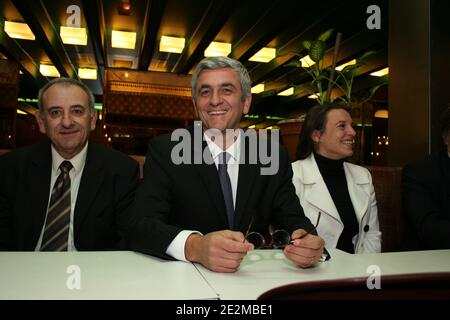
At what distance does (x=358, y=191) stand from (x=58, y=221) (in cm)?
174

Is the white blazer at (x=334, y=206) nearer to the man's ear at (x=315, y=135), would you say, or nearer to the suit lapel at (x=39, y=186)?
the man's ear at (x=315, y=135)

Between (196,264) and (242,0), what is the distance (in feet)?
18.3

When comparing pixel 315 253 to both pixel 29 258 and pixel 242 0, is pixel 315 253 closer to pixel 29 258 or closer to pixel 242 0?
pixel 29 258

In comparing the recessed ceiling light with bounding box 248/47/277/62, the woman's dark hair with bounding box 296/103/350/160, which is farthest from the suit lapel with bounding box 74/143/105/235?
the recessed ceiling light with bounding box 248/47/277/62

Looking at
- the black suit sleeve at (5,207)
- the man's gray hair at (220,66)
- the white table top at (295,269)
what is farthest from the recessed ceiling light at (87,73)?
the white table top at (295,269)

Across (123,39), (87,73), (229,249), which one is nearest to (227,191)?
(229,249)

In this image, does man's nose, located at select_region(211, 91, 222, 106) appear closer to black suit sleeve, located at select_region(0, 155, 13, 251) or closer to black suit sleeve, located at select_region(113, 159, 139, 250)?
black suit sleeve, located at select_region(113, 159, 139, 250)

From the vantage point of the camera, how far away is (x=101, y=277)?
97 centimetres

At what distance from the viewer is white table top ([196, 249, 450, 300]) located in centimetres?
92

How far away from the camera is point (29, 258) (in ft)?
3.82

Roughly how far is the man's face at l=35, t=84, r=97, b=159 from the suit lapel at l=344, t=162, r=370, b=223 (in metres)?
1.63

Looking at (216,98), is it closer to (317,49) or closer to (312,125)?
(312,125)

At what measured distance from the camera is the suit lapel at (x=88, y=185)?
1834 millimetres
